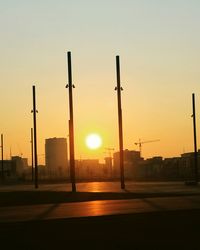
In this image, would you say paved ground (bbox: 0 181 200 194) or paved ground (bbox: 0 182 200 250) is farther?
paved ground (bbox: 0 181 200 194)

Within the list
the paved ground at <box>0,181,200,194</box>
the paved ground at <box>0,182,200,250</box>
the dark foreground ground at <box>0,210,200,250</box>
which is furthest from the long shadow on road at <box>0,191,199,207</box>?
the dark foreground ground at <box>0,210,200,250</box>

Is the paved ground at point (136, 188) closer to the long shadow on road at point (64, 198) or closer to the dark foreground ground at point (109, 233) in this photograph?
the long shadow on road at point (64, 198)

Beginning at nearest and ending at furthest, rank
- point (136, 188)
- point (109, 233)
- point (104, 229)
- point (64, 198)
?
point (109, 233), point (104, 229), point (64, 198), point (136, 188)

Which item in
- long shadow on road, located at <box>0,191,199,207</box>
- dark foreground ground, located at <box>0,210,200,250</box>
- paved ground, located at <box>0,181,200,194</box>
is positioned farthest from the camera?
paved ground, located at <box>0,181,200,194</box>

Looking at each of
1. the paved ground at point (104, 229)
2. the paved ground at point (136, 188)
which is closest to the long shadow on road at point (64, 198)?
the paved ground at point (136, 188)

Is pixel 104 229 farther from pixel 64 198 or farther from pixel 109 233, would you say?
pixel 64 198

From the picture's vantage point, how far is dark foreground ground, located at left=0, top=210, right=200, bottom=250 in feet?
50.2

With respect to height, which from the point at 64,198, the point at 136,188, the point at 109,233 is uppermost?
the point at 136,188

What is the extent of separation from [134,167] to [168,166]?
56.2ft

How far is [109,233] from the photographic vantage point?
17516 millimetres

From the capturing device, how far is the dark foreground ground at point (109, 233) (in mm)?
15305

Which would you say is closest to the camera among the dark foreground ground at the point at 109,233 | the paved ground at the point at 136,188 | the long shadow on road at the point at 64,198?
the dark foreground ground at the point at 109,233

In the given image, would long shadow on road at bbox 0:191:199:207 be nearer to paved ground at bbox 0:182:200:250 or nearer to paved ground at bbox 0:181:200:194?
paved ground at bbox 0:181:200:194

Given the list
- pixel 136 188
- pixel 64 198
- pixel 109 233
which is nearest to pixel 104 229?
pixel 109 233
